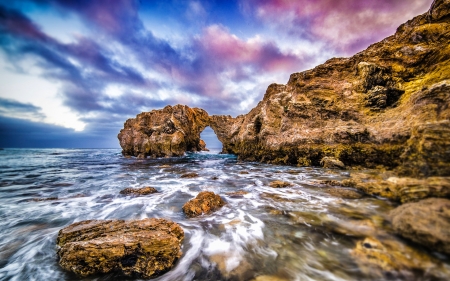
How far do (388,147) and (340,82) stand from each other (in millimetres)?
8898

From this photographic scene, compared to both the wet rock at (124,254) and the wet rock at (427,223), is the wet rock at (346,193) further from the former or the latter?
the wet rock at (124,254)

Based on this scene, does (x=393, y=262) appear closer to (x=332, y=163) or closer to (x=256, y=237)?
(x=256, y=237)

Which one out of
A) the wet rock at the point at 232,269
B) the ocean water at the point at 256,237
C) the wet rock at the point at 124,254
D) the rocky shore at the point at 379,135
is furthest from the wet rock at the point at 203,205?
the wet rock at the point at 232,269

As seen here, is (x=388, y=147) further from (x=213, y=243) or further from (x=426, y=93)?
(x=213, y=243)

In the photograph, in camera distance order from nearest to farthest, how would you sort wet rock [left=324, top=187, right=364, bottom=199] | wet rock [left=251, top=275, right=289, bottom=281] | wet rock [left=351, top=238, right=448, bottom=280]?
wet rock [left=351, top=238, right=448, bottom=280], wet rock [left=251, top=275, right=289, bottom=281], wet rock [left=324, top=187, right=364, bottom=199]

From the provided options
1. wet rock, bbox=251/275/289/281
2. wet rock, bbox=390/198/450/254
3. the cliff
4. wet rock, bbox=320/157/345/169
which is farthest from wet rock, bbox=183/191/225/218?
wet rock, bbox=320/157/345/169

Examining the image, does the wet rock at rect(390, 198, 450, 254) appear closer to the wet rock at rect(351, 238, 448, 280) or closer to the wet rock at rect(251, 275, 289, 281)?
the wet rock at rect(351, 238, 448, 280)

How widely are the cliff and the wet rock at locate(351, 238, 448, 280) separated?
2281 millimetres

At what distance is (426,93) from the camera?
311 inches

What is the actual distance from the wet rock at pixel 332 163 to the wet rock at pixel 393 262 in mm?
10178

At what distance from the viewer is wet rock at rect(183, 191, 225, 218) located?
539cm

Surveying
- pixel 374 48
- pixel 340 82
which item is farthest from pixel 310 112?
pixel 374 48

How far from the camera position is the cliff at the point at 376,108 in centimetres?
679

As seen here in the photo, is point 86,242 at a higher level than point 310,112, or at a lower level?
lower
